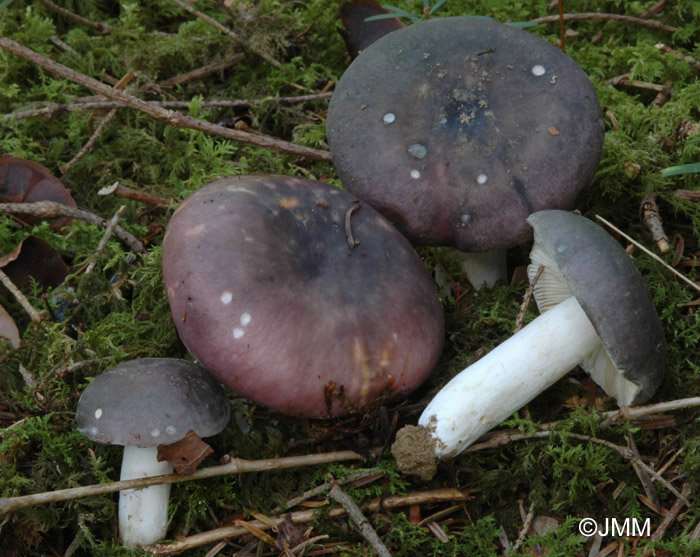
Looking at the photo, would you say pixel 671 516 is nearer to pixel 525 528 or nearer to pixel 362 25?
pixel 525 528

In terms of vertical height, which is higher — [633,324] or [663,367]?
[633,324]

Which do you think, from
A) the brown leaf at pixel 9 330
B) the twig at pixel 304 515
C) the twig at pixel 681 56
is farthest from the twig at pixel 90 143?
the twig at pixel 681 56

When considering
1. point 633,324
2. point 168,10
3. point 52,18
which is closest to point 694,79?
point 633,324

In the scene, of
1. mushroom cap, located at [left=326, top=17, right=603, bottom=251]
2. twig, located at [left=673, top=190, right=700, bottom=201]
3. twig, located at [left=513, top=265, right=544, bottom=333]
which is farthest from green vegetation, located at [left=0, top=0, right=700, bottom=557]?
mushroom cap, located at [left=326, top=17, right=603, bottom=251]

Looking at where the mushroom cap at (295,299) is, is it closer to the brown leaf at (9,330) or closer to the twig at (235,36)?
the brown leaf at (9,330)

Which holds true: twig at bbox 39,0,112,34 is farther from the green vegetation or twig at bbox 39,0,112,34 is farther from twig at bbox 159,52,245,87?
twig at bbox 159,52,245,87

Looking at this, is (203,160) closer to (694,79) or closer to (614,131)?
(614,131)

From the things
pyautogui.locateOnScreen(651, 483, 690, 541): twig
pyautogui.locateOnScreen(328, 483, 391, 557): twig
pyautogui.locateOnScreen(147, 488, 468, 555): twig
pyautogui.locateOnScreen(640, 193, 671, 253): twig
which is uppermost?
pyautogui.locateOnScreen(640, 193, 671, 253): twig
